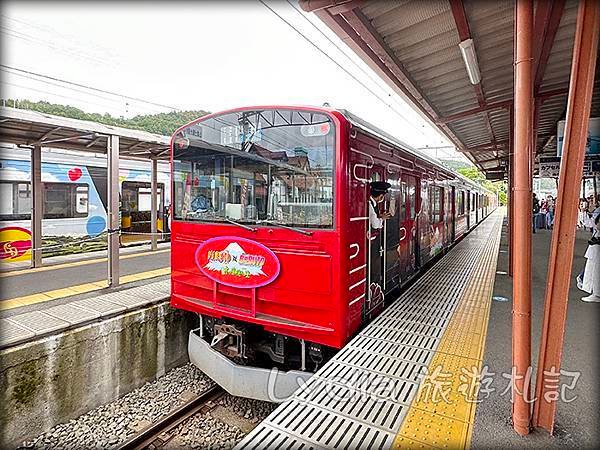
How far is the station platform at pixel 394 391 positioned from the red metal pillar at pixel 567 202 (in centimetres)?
A: 49

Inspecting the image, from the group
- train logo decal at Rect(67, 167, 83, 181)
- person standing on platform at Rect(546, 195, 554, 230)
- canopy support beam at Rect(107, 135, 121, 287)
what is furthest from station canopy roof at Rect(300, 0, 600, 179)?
person standing on platform at Rect(546, 195, 554, 230)

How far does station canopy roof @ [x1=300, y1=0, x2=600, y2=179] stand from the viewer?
11.1 ft

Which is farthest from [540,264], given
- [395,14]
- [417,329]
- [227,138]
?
[227,138]

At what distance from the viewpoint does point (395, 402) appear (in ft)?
8.04

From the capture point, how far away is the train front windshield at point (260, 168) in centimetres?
331

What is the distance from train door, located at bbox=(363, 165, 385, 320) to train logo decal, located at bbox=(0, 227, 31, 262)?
674cm

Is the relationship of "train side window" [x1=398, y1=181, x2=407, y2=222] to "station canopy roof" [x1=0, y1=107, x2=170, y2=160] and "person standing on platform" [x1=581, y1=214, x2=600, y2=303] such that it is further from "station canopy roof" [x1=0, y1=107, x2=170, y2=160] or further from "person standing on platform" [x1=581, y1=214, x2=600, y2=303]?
"station canopy roof" [x1=0, y1=107, x2=170, y2=160]

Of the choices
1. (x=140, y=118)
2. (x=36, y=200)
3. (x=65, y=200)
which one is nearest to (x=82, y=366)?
(x=36, y=200)

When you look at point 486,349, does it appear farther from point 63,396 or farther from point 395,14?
point 63,396

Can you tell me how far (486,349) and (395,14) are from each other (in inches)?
122

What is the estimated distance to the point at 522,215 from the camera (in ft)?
7.11

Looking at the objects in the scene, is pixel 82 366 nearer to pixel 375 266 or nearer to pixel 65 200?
pixel 375 266

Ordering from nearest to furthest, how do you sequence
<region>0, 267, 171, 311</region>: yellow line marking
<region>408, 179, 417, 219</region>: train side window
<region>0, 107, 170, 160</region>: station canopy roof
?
1. <region>0, 267, 171, 311</region>: yellow line marking
2. <region>0, 107, 170, 160</region>: station canopy roof
3. <region>408, 179, 417, 219</region>: train side window

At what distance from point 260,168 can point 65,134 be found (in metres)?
4.18
